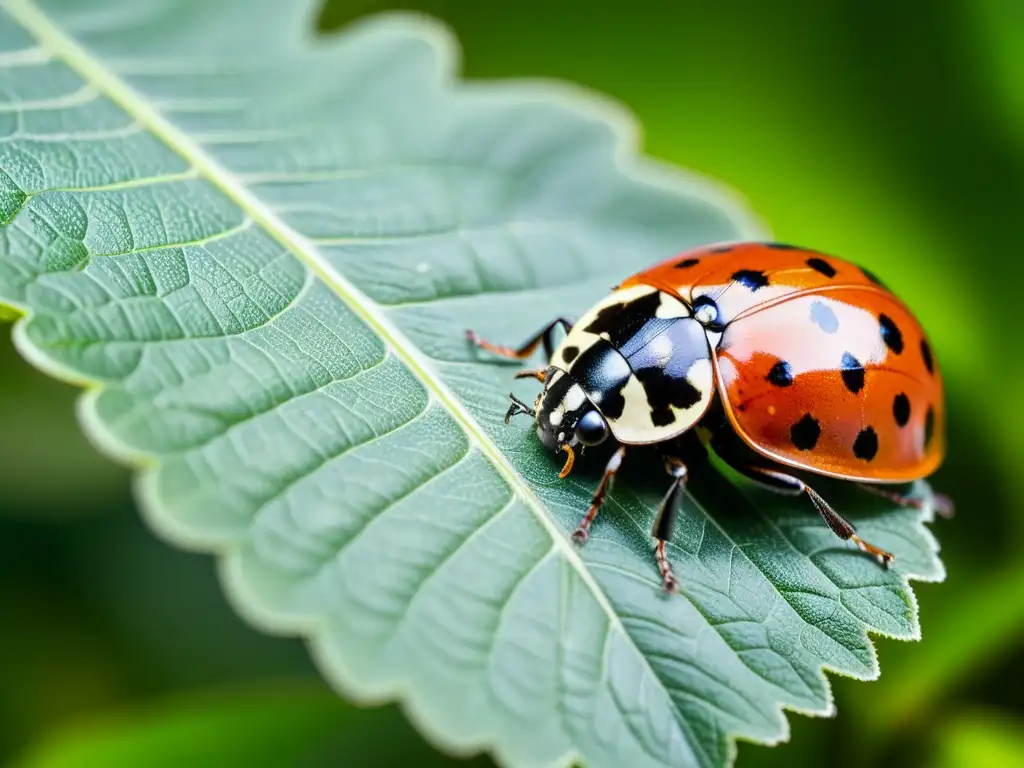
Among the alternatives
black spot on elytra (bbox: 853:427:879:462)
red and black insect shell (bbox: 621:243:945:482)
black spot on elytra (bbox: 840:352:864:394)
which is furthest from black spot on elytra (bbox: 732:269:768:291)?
black spot on elytra (bbox: 853:427:879:462)

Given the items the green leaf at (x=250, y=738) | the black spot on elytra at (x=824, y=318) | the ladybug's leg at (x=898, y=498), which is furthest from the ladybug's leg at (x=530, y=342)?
the green leaf at (x=250, y=738)

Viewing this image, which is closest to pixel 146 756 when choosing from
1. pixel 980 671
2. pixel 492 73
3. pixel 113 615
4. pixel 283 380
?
pixel 113 615

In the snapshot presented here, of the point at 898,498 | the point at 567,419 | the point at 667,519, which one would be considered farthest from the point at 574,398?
the point at 898,498

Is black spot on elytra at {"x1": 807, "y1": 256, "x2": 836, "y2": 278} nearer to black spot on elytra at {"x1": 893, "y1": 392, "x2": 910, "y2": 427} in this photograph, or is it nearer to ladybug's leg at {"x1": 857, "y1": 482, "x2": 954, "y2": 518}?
black spot on elytra at {"x1": 893, "y1": 392, "x2": 910, "y2": 427}

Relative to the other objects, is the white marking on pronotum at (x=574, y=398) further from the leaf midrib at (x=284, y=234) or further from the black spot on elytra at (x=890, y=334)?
the black spot on elytra at (x=890, y=334)

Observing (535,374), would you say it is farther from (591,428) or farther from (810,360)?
(810,360)

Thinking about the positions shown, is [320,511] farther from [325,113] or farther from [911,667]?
[911,667]
